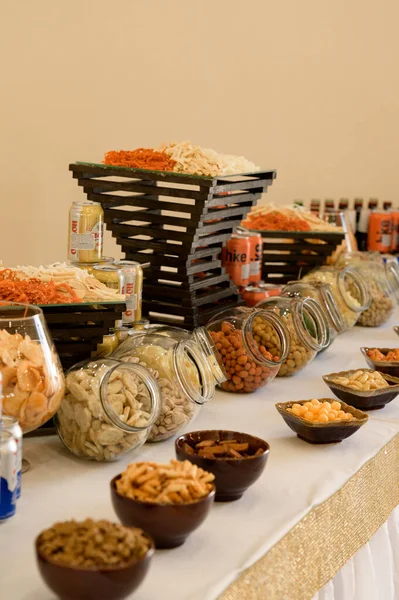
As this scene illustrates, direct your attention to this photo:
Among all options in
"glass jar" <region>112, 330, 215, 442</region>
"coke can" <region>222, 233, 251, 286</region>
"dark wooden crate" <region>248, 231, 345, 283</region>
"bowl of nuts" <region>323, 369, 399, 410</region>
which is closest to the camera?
"glass jar" <region>112, 330, 215, 442</region>

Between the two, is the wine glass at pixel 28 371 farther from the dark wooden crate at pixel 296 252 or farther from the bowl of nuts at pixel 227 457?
the dark wooden crate at pixel 296 252

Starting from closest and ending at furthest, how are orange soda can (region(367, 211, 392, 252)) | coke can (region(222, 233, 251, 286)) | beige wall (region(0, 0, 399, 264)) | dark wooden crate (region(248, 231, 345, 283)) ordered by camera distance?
coke can (region(222, 233, 251, 286)) → dark wooden crate (region(248, 231, 345, 283)) → orange soda can (region(367, 211, 392, 252)) → beige wall (region(0, 0, 399, 264))

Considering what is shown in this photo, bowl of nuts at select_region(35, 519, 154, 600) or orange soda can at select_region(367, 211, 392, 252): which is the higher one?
bowl of nuts at select_region(35, 519, 154, 600)

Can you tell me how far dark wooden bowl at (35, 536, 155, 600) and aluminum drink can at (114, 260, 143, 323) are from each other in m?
0.89

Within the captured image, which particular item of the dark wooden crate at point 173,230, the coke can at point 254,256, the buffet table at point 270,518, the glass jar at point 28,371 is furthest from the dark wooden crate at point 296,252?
the glass jar at point 28,371

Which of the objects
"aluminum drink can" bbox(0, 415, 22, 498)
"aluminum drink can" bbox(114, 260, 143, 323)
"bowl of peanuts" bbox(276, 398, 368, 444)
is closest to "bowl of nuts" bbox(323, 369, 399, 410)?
Answer: "bowl of peanuts" bbox(276, 398, 368, 444)

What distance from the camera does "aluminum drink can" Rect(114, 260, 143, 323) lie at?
5.56ft

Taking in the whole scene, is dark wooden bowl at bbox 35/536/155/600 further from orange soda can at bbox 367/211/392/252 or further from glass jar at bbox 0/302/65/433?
orange soda can at bbox 367/211/392/252

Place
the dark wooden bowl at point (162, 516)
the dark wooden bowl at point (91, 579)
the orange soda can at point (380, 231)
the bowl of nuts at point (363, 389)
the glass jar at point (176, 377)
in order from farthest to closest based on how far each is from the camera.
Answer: the orange soda can at point (380, 231) < the bowl of nuts at point (363, 389) < the glass jar at point (176, 377) < the dark wooden bowl at point (162, 516) < the dark wooden bowl at point (91, 579)

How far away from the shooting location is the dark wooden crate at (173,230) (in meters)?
1.92

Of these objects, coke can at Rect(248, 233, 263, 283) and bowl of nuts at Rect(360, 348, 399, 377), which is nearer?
bowl of nuts at Rect(360, 348, 399, 377)

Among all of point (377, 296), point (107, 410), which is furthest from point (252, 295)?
point (107, 410)

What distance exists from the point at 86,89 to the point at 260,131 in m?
1.11

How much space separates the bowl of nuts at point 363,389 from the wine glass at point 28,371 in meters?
0.65
